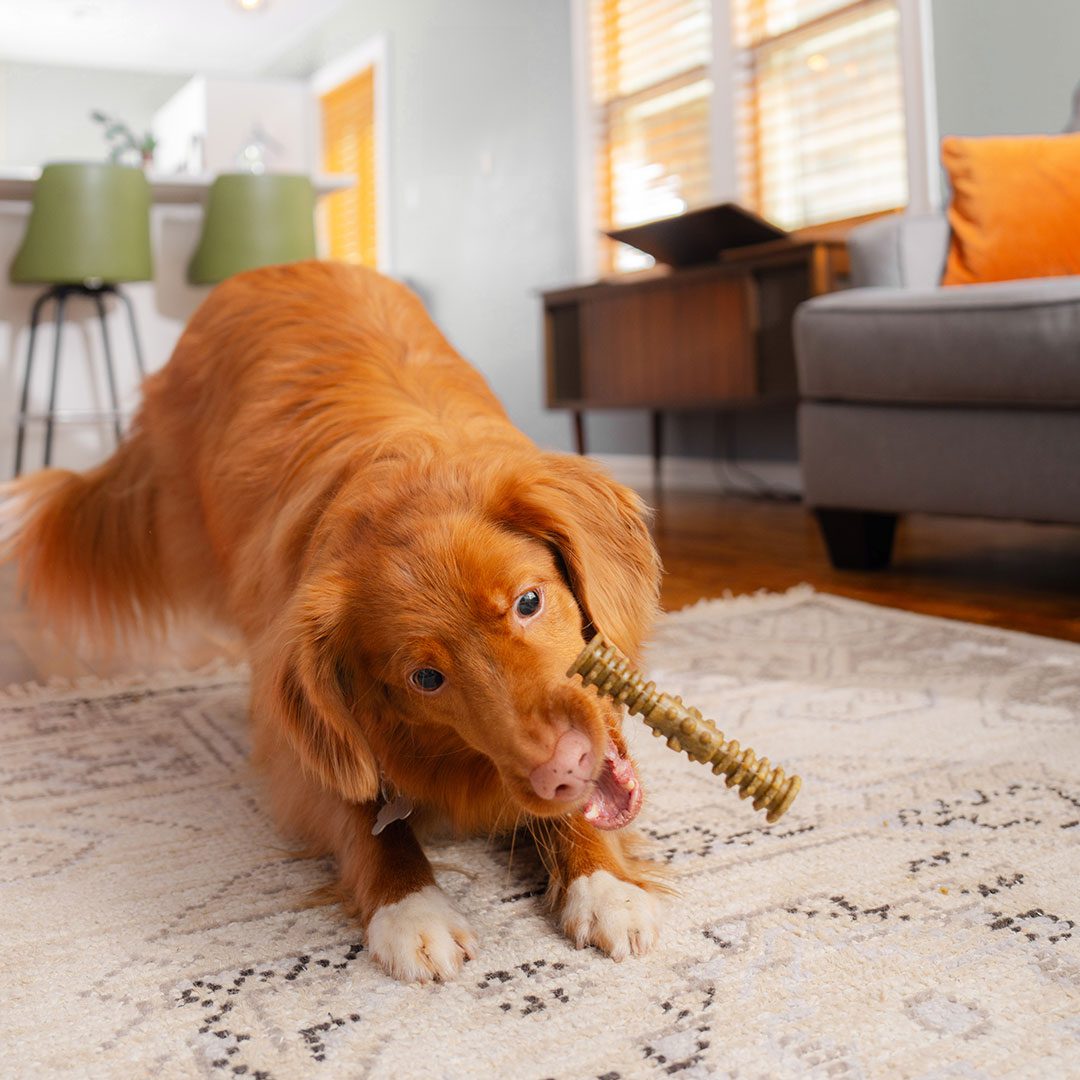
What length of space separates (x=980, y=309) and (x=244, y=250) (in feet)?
9.41

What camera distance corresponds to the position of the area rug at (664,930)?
901mm

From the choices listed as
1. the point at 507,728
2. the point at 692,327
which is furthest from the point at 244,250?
the point at 507,728

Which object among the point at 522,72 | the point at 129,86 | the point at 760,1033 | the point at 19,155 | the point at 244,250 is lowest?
the point at 760,1033

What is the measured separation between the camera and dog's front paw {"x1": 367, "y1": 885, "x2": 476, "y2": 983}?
103 centimetres

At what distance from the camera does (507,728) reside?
0.99 m

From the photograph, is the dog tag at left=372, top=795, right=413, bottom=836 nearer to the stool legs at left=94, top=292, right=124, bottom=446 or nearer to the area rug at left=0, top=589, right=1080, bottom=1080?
the area rug at left=0, top=589, right=1080, bottom=1080

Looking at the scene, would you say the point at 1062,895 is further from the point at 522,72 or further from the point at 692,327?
the point at 522,72

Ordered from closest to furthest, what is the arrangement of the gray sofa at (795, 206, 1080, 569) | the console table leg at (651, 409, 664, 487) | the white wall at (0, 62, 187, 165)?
1. the gray sofa at (795, 206, 1080, 569)
2. the console table leg at (651, 409, 664, 487)
3. the white wall at (0, 62, 187, 165)

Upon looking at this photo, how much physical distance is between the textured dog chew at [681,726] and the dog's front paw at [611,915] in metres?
0.14

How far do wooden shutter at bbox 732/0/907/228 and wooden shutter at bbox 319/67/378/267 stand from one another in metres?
4.16

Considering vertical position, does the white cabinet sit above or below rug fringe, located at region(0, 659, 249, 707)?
above

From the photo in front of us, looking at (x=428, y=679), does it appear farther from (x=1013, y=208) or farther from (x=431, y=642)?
(x=1013, y=208)

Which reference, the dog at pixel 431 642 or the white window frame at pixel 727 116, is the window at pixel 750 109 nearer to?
the white window frame at pixel 727 116

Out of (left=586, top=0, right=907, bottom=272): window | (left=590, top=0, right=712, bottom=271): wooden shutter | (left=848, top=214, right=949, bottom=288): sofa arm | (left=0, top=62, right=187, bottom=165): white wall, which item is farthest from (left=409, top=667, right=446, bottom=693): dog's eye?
(left=0, top=62, right=187, bottom=165): white wall
